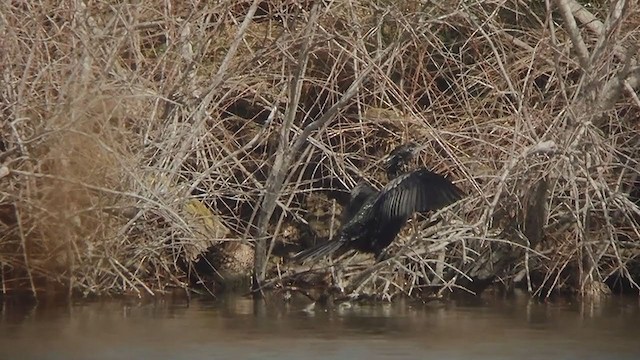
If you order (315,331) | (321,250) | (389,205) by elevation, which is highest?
(389,205)

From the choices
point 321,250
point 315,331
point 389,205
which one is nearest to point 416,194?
point 389,205

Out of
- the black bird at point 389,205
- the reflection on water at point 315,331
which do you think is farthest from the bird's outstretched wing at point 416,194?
the reflection on water at point 315,331

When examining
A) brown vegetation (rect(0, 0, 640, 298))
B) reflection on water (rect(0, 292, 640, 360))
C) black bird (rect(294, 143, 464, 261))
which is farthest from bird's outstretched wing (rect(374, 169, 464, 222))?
reflection on water (rect(0, 292, 640, 360))

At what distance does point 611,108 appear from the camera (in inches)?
409

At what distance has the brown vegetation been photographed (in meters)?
9.66

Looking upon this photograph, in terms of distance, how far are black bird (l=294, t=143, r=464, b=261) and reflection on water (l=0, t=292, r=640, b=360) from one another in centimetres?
48

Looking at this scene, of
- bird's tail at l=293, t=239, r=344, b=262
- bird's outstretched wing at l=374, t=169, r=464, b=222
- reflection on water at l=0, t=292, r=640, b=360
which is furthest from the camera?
bird's tail at l=293, t=239, r=344, b=262

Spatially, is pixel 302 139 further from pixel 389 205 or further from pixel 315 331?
pixel 315 331

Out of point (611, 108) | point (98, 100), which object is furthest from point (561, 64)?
point (98, 100)

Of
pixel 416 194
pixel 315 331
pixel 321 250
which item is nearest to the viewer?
pixel 315 331

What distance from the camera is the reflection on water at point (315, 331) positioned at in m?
8.24

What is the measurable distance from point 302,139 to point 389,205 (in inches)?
46.1

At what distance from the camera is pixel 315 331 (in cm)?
905

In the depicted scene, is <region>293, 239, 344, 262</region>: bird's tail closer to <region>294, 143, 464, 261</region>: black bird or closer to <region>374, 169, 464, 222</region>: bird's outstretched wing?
<region>294, 143, 464, 261</region>: black bird
